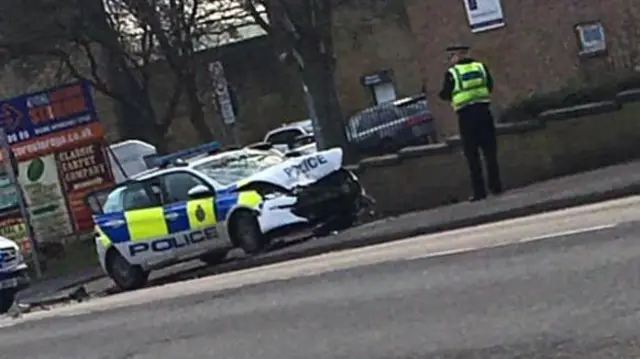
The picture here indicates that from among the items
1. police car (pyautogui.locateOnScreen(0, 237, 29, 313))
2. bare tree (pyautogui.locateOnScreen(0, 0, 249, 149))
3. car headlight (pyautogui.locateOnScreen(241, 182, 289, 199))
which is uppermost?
bare tree (pyautogui.locateOnScreen(0, 0, 249, 149))

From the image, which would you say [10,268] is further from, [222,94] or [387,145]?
[387,145]

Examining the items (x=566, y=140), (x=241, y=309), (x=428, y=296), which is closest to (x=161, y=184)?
(x=566, y=140)

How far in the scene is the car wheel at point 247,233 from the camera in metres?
20.4

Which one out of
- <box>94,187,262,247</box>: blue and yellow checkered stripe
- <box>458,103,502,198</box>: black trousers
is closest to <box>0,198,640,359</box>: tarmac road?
<box>458,103,502,198</box>: black trousers

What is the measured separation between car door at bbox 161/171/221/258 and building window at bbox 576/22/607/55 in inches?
496

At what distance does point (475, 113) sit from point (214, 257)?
504 cm

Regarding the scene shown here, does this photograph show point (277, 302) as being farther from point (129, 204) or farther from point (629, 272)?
point (129, 204)

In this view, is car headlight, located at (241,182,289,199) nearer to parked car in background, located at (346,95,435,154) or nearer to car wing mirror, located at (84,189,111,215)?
car wing mirror, located at (84,189,111,215)

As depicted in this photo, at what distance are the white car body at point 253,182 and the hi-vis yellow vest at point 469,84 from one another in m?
Result: 2.88

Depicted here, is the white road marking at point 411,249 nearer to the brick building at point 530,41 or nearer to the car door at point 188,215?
the car door at point 188,215

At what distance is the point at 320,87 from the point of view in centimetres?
2778

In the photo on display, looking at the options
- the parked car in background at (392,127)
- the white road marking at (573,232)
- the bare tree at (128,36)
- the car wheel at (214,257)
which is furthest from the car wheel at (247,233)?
the parked car in background at (392,127)

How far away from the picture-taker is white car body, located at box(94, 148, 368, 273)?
798 inches

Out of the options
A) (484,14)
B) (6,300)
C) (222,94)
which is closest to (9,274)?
(6,300)
